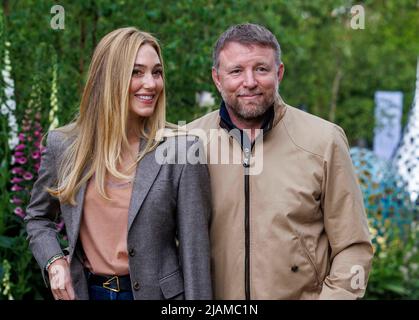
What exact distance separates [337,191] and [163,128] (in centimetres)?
80

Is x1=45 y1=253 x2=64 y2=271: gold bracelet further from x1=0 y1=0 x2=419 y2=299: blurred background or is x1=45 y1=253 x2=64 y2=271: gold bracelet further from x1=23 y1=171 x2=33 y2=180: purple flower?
x1=23 y1=171 x2=33 y2=180: purple flower

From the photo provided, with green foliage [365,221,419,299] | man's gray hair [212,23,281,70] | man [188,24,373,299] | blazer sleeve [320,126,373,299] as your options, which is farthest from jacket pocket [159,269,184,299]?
green foliage [365,221,419,299]

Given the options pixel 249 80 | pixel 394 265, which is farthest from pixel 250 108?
pixel 394 265

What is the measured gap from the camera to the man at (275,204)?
3447 mm

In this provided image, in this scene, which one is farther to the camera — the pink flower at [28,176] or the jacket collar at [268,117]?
the pink flower at [28,176]

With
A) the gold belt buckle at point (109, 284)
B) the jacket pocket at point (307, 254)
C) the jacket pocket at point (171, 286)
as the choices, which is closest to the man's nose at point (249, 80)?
the jacket pocket at point (307, 254)

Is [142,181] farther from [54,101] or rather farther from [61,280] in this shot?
[54,101]

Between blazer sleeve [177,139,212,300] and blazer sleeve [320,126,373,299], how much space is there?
0.53 meters

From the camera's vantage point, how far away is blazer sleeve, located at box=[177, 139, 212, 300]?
332 cm

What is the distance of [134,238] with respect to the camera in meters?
3.28

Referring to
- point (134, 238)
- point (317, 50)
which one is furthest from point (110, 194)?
point (317, 50)

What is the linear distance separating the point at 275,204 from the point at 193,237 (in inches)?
15.5

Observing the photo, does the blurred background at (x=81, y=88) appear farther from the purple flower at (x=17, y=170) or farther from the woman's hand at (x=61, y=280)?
the woman's hand at (x=61, y=280)
